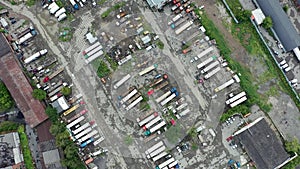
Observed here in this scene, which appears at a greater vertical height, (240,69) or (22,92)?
(22,92)

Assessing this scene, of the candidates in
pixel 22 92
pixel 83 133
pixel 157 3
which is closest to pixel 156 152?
pixel 83 133

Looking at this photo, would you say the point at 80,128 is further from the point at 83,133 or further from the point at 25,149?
the point at 25,149

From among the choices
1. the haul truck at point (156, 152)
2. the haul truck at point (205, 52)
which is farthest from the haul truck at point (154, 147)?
the haul truck at point (205, 52)

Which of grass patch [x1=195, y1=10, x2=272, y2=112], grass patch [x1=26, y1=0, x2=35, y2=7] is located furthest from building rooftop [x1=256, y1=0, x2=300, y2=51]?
grass patch [x1=26, y1=0, x2=35, y2=7]

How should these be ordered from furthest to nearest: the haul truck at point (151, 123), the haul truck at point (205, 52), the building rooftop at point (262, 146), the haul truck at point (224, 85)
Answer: the haul truck at point (205, 52)
the haul truck at point (224, 85)
the haul truck at point (151, 123)
the building rooftop at point (262, 146)

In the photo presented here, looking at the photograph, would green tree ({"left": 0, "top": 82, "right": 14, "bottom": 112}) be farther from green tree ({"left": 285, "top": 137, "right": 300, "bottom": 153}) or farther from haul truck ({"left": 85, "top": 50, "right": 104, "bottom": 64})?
green tree ({"left": 285, "top": 137, "right": 300, "bottom": 153})

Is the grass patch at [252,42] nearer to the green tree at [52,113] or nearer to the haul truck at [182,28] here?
the haul truck at [182,28]
